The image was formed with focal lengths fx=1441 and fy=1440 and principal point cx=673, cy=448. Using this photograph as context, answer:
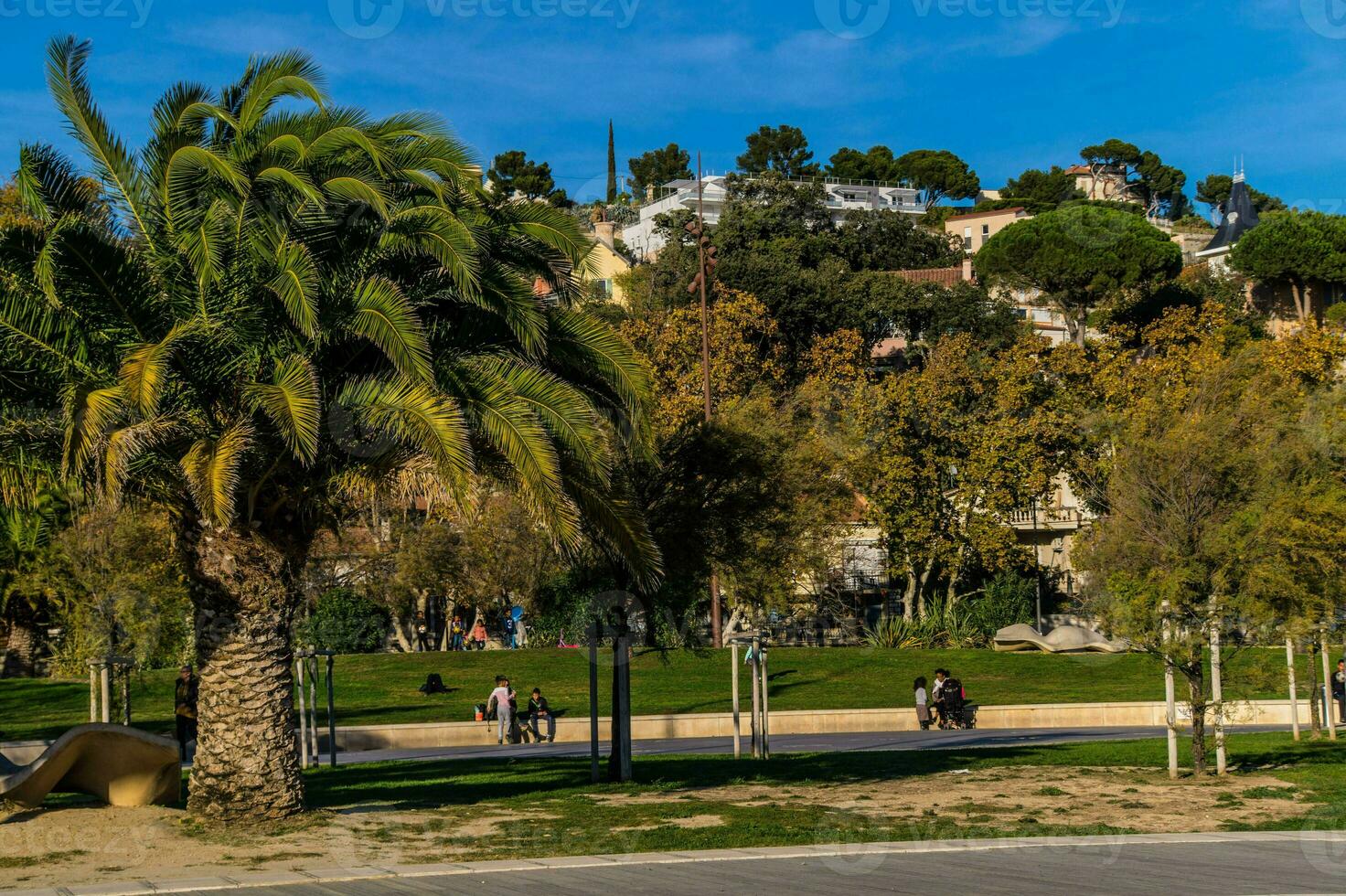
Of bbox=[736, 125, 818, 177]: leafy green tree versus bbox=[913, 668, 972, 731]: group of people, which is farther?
bbox=[736, 125, 818, 177]: leafy green tree

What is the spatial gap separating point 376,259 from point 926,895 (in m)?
7.79

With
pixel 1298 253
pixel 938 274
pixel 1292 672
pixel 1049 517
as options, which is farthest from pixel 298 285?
pixel 1298 253

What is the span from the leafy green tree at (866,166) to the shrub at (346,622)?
94.7 metres

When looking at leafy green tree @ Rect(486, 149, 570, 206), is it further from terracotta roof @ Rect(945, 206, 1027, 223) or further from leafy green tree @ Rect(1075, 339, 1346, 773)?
leafy green tree @ Rect(1075, 339, 1346, 773)

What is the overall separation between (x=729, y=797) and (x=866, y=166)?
392ft

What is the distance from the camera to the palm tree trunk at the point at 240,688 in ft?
44.2

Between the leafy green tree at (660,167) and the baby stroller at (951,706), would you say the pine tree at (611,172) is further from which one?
the baby stroller at (951,706)

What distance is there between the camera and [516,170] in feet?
348

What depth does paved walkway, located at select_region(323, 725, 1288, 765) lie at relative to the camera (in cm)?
2431

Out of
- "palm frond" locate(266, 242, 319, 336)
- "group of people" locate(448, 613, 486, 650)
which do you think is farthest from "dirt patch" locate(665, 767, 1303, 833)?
"group of people" locate(448, 613, 486, 650)

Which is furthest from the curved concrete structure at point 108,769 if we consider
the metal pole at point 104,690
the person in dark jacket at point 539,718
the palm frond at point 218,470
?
the person in dark jacket at point 539,718

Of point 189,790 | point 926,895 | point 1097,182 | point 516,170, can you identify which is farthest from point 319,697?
point 1097,182

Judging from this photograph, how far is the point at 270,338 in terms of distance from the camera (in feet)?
43.8

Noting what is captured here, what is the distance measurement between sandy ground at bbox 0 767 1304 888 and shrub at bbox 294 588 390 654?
25.7m
